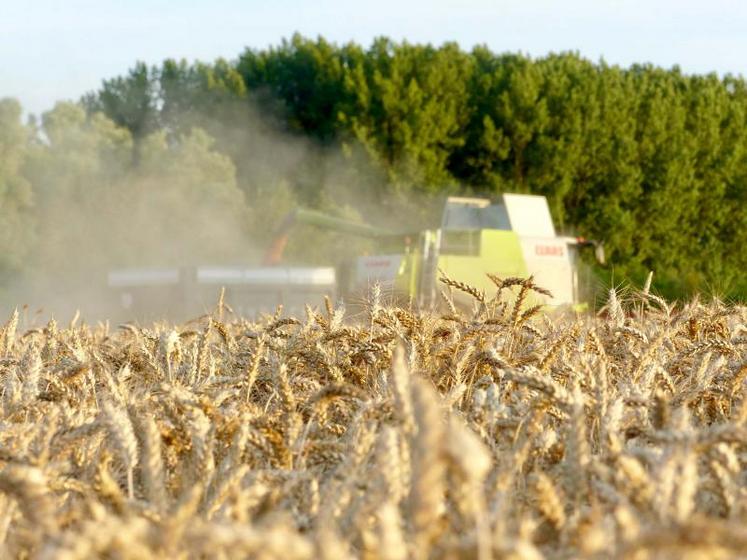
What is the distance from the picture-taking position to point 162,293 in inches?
1029

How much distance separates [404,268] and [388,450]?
66.8 feet

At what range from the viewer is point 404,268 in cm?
2169

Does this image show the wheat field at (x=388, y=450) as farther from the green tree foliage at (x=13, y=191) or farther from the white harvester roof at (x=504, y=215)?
the green tree foliage at (x=13, y=191)

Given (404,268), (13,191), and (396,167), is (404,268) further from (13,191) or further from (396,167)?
(13,191)

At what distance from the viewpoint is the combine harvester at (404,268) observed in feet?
71.5

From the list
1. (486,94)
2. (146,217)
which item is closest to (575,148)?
(486,94)

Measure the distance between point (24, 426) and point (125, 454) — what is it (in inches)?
24.7

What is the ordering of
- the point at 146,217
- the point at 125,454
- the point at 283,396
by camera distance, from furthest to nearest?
the point at 146,217, the point at 283,396, the point at 125,454

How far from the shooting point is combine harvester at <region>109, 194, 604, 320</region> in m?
21.8

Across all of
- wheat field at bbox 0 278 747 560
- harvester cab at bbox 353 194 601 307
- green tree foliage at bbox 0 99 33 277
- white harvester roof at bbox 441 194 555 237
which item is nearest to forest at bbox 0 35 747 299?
green tree foliage at bbox 0 99 33 277

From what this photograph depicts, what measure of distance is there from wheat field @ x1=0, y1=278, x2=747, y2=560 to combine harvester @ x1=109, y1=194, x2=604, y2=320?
55.2 ft

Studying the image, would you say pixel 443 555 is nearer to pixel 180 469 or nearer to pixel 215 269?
pixel 180 469

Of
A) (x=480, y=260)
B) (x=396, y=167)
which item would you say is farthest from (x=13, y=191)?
(x=480, y=260)

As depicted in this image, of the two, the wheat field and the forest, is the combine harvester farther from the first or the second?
the wheat field
